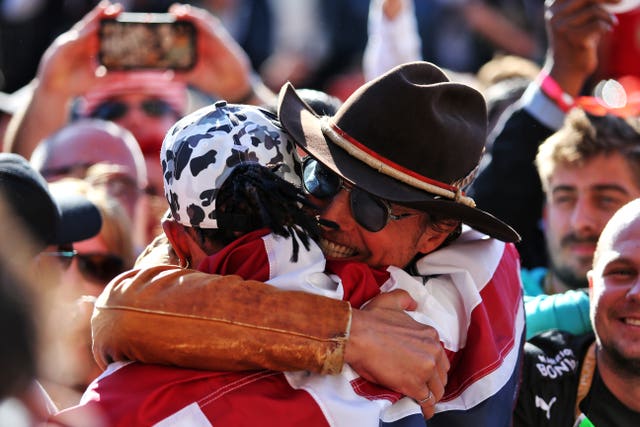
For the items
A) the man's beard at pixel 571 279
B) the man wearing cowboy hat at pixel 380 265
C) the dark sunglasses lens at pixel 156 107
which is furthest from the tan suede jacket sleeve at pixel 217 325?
the dark sunglasses lens at pixel 156 107

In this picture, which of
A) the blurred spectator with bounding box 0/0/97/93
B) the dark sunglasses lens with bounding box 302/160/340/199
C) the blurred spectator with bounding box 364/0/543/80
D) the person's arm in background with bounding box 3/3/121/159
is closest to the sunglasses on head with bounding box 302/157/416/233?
the dark sunglasses lens with bounding box 302/160/340/199

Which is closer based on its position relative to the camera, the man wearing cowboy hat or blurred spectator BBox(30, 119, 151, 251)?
the man wearing cowboy hat

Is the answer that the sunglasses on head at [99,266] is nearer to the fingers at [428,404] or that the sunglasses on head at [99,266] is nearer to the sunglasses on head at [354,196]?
the sunglasses on head at [354,196]

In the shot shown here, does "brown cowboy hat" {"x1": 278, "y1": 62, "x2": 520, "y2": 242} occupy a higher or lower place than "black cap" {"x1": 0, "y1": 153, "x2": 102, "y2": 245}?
higher

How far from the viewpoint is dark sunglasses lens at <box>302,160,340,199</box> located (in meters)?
2.68

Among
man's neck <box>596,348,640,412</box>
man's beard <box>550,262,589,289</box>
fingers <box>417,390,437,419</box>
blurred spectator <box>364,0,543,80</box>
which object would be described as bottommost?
blurred spectator <box>364,0,543,80</box>

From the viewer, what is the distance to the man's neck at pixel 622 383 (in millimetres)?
3148

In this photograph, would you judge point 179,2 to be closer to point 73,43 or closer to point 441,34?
point 441,34

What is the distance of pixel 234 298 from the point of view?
239 centimetres

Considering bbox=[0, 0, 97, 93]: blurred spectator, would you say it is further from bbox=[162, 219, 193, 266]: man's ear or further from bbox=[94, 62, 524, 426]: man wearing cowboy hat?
bbox=[162, 219, 193, 266]: man's ear

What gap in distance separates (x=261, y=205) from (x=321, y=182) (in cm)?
29

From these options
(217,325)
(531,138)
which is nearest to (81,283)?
(217,325)

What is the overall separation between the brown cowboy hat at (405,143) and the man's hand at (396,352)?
0.28m

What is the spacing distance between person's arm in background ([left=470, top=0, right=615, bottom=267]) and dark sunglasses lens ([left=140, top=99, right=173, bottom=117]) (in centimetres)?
192
